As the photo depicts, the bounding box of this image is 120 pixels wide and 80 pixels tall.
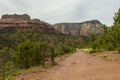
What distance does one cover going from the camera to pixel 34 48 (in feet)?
126

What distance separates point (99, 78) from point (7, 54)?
5038 cm

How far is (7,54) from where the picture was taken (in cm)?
6525

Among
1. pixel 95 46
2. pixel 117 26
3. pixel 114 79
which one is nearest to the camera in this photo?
pixel 114 79

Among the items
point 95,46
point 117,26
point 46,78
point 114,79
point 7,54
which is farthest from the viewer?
point 95,46

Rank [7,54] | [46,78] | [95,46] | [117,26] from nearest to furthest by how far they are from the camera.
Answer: [46,78]
[117,26]
[7,54]
[95,46]

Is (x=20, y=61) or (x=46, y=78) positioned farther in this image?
(x=20, y=61)

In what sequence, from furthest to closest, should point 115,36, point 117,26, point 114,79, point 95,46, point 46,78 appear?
point 95,46, point 115,36, point 117,26, point 46,78, point 114,79

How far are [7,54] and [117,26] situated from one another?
34.7 meters

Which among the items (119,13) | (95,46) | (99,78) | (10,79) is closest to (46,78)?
(10,79)

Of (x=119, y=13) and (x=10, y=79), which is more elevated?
(x=119, y=13)

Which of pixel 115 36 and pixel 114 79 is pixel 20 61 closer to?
pixel 115 36

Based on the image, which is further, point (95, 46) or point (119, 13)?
point (95, 46)

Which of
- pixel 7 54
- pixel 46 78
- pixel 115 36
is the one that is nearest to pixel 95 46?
pixel 7 54

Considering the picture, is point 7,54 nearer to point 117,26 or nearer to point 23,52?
point 23,52
